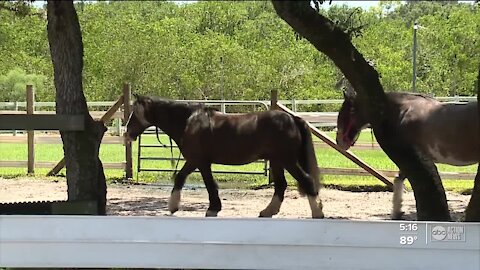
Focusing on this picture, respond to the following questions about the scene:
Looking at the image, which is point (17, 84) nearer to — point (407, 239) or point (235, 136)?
point (235, 136)

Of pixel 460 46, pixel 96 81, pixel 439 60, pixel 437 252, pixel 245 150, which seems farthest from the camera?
pixel 439 60

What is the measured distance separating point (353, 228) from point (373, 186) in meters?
6.55

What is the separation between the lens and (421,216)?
4.21 metres

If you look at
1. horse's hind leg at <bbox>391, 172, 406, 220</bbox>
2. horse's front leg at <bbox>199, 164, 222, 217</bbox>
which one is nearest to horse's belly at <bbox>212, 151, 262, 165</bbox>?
horse's front leg at <bbox>199, 164, 222, 217</bbox>

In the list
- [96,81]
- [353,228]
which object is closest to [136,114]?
[353,228]

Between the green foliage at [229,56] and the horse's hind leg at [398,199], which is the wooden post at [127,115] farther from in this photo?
the horse's hind leg at [398,199]

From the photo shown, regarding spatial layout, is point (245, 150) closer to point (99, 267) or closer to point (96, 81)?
point (99, 267)

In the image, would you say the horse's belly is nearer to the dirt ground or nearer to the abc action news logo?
the dirt ground

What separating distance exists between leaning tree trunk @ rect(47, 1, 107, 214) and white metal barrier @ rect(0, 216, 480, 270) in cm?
92

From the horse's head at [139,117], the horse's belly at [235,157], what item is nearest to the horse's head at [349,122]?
the horse's belly at [235,157]

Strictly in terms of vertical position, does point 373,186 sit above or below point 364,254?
below

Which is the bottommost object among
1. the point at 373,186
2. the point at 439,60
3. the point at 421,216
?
the point at 373,186

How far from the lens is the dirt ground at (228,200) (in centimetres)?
722

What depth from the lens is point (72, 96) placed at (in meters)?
3.84
